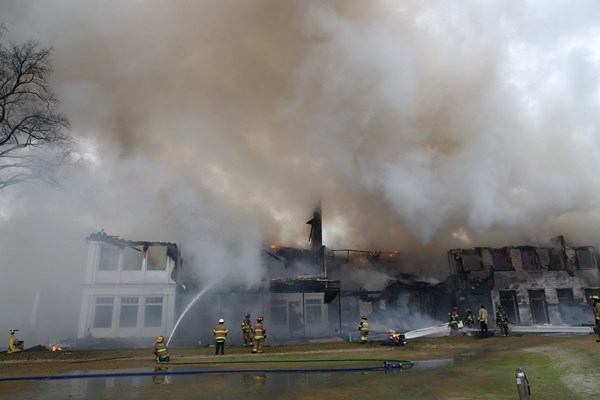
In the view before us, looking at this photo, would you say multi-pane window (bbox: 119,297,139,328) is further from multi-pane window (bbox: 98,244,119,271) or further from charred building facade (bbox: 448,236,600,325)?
charred building facade (bbox: 448,236,600,325)

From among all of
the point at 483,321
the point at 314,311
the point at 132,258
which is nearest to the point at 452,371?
the point at 483,321

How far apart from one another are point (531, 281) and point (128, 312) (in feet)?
89.9

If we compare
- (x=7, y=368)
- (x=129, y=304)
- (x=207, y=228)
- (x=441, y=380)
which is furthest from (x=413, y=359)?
(x=129, y=304)

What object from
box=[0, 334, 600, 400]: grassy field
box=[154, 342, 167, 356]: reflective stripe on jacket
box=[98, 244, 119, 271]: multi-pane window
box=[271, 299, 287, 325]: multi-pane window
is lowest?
box=[0, 334, 600, 400]: grassy field

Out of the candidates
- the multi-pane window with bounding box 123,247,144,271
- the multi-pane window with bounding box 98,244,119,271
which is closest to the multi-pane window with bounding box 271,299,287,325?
the multi-pane window with bounding box 123,247,144,271

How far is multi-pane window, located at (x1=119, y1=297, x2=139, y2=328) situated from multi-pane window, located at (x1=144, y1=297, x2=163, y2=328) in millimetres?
605

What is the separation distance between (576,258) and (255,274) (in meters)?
23.7

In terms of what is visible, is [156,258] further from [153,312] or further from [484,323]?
[484,323]

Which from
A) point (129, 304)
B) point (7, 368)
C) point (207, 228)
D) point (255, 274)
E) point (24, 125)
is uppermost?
point (24, 125)

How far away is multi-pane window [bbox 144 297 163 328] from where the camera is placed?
74.0 ft

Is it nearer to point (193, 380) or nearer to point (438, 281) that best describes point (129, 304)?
point (193, 380)

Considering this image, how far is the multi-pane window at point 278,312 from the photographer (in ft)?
84.2

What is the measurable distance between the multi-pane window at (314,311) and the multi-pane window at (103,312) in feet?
39.2

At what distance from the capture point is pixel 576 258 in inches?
1151
